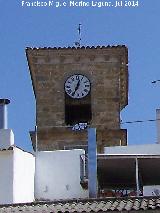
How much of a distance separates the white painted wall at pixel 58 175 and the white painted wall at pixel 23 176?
0.91ft

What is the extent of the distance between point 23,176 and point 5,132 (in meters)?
1.93

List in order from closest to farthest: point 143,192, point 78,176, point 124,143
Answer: point 143,192
point 78,176
point 124,143

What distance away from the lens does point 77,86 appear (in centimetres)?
3591

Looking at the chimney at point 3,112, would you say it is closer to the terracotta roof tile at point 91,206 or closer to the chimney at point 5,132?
the chimney at point 5,132

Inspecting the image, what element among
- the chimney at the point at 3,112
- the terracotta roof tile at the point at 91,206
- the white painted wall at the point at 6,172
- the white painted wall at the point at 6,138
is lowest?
the terracotta roof tile at the point at 91,206

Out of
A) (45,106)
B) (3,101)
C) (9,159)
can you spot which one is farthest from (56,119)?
(9,159)

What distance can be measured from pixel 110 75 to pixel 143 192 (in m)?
9.59

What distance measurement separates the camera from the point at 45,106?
3584 centimetres

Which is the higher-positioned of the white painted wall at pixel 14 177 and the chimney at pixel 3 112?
the chimney at pixel 3 112

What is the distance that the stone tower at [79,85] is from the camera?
3534cm

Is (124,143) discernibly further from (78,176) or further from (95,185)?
(95,185)

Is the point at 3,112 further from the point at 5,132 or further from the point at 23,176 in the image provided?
the point at 23,176

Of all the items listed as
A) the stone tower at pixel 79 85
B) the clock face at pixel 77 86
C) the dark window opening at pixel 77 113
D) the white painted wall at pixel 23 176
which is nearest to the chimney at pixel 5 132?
the white painted wall at pixel 23 176

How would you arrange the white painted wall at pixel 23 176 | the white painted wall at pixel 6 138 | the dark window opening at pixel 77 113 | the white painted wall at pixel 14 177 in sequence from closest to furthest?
the white painted wall at pixel 14 177
the white painted wall at pixel 23 176
the white painted wall at pixel 6 138
the dark window opening at pixel 77 113
